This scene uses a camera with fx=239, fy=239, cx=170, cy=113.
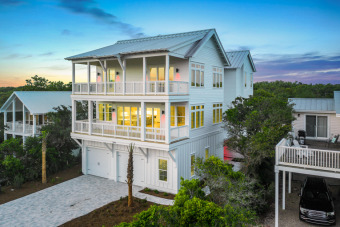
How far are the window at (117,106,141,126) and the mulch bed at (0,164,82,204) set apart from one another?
19.7 feet

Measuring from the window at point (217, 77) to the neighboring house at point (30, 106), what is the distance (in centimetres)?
1589

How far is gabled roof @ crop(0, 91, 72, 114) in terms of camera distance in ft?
74.4

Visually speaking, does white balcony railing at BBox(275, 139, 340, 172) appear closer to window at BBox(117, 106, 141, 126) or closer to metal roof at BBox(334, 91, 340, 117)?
metal roof at BBox(334, 91, 340, 117)

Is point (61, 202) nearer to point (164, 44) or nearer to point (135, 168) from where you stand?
point (135, 168)

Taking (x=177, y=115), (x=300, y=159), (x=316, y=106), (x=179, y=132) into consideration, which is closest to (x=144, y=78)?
(x=177, y=115)

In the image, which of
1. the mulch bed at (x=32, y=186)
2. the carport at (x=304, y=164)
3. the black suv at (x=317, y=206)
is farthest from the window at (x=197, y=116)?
the mulch bed at (x=32, y=186)

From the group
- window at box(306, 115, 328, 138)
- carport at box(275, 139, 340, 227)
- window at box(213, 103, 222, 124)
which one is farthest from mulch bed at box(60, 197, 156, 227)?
window at box(306, 115, 328, 138)

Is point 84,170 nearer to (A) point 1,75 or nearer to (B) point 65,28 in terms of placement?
(B) point 65,28

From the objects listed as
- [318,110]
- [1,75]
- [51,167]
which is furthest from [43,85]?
[318,110]

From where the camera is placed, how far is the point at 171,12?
24250mm

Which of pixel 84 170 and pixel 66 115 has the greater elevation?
pixel 66 115

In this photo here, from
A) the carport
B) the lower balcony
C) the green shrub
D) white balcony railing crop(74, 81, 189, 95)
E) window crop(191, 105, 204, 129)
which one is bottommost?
the green shrub

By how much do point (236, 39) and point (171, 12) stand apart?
12.8 metres

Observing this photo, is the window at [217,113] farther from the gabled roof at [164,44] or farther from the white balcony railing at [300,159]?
the white balcony railing at [300,159]
